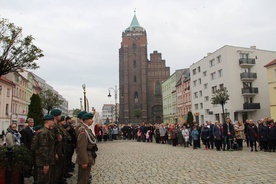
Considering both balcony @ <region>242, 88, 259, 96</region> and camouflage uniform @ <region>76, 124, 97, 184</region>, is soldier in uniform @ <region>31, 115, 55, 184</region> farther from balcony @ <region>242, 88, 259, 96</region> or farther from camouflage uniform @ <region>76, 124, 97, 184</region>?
balcony @ <region>242, 88, 259, 96</region>

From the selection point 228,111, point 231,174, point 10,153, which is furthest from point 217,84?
point 10,153

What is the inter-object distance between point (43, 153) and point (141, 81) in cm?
8198

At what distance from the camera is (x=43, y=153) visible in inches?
230

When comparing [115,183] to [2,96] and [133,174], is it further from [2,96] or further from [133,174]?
[2,96]

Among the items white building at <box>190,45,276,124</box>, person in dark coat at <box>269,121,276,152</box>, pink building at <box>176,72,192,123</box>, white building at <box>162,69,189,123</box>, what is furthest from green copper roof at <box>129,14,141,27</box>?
person in dark coat at <box>269,121,276,152</box>

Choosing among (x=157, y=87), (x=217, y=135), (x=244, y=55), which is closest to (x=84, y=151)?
(x=217, y=135)

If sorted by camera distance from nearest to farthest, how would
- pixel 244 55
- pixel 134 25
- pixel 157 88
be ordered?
pixel 244 55
pixel 157 88
pixel 134 25

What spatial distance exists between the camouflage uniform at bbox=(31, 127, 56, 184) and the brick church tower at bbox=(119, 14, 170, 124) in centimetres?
7958

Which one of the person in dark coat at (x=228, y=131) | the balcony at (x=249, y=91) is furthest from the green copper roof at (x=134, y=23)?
the person in dark coat at (x=228, y=131)

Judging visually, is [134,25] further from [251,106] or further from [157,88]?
[251,106]

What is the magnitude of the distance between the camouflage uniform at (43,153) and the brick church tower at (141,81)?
261 ft

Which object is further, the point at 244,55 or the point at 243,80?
the point at 244,55

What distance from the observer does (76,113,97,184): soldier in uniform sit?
5906mm

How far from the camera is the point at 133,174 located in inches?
344
